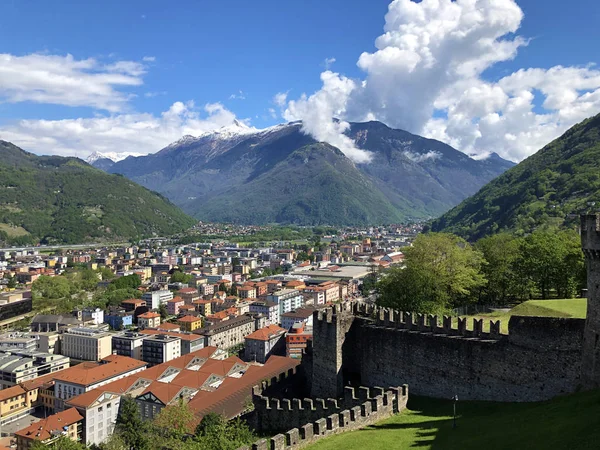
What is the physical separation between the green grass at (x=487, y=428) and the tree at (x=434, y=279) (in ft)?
44.3

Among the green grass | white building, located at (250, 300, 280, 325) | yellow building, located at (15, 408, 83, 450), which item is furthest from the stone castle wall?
white building, located at (250, 300, 280, 325)

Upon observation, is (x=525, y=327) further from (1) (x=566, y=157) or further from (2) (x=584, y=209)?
(1) (x=566, y=157)

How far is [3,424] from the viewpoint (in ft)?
225

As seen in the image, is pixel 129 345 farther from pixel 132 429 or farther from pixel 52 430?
pixel 132 429

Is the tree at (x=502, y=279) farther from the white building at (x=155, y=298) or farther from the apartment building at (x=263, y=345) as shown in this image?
the white building at (x=155, y=298)

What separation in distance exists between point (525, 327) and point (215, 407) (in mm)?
36006

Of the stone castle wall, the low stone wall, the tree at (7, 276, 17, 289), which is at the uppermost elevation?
the stone castle wall

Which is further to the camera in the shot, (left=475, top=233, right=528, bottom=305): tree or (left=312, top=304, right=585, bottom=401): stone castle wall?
(left=475, top=233, right=528, bottom=305): tree

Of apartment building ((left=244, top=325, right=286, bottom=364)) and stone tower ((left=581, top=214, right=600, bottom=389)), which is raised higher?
stone tower ((left=581, top=214, right=600, bottom=389))

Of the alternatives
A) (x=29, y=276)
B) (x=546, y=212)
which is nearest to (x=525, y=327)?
(x=546, y=212)

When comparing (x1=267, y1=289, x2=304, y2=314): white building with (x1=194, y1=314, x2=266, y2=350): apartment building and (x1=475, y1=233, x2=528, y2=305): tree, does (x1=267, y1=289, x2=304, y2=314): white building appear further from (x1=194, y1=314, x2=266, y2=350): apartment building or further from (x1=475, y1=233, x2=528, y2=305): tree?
(x1=475, y1=233, x2=528, y2=305): tree

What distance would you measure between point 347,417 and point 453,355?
6.53 m

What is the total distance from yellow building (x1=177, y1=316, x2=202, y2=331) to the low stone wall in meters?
95.0

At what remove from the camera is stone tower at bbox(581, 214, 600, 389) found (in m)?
19.7
